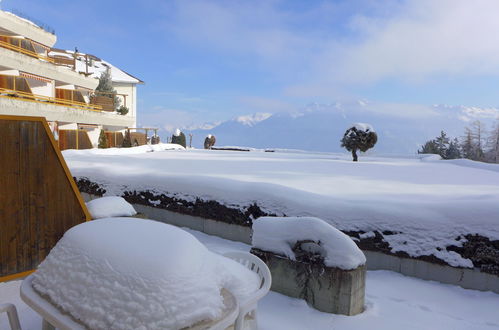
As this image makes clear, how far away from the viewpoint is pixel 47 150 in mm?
4875

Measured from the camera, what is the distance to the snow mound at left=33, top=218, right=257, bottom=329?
79.4 inches

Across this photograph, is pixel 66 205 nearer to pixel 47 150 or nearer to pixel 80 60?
pixel 47 150

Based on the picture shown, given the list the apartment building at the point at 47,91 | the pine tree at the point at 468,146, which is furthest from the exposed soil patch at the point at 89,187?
the pine tree at the point at 468,146

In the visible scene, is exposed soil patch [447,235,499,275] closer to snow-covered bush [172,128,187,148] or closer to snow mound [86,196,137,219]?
snow mound [86,196,137,219]

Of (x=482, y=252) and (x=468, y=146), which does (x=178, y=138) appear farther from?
(x=468, y=146)

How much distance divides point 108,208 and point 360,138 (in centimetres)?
1798

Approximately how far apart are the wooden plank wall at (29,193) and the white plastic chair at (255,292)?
3.33 m

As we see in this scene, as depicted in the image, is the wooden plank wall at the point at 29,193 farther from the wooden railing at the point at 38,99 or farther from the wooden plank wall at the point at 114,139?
the wooden plank wall at the point at 114,139

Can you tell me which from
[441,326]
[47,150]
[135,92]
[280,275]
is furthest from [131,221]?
[135,92]

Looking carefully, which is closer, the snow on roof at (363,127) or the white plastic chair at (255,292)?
the white plastic chair at (255,292)

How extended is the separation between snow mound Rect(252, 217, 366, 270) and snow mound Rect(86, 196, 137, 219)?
311 cm

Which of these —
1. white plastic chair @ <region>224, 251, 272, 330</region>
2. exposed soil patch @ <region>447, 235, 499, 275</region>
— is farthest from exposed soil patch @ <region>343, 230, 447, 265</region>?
white plastic chair @ <region>224, 251, 272, 330</region>

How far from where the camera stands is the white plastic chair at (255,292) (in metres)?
2.60

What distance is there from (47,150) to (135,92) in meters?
53.1
